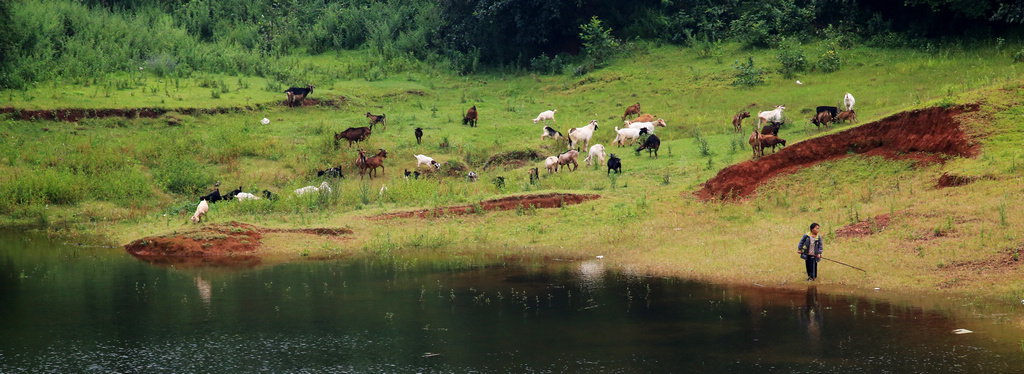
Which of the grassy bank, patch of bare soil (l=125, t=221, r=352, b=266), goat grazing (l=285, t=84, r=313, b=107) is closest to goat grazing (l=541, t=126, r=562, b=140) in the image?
the grassy bank

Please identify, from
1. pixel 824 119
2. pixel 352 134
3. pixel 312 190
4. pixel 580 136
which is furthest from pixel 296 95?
pixel 824 119

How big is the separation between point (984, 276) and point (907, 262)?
60.4 inches

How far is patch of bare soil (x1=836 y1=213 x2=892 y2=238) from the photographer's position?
61.5ft

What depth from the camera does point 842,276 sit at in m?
16.8

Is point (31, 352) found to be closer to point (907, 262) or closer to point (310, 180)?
point (907, 262)

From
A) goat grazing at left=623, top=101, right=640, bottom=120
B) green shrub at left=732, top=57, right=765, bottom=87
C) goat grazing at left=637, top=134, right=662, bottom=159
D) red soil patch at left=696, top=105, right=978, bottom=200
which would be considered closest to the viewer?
red soil patch at left=696, top=105, right=978, bottom=200

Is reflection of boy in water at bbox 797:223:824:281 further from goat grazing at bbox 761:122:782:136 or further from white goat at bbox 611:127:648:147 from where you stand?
white goat at bbox 611:127:648:147

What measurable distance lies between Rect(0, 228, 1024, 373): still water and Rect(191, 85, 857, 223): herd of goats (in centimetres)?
795

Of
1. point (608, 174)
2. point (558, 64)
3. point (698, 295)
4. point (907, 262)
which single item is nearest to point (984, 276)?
point (907, 262)

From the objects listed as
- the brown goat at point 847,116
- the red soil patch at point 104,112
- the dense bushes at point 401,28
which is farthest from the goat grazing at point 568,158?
the red soil patch at point 104,112

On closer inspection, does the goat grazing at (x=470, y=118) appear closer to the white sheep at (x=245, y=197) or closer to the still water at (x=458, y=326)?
the white sheep at (x=245, y=197)

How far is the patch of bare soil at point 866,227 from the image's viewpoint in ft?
61.5

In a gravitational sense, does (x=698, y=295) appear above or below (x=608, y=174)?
below

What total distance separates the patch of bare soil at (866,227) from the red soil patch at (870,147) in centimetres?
364
